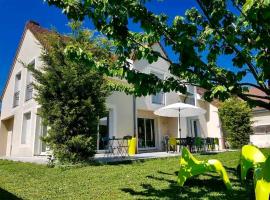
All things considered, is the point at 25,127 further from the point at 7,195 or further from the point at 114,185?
the point at 114,185

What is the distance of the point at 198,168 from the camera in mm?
6949

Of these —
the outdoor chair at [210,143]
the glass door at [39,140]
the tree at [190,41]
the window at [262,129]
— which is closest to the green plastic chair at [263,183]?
the tree at [190,41]

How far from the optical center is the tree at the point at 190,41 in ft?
15.3

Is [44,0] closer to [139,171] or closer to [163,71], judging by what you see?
[139,171]

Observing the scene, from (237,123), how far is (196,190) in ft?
54.1

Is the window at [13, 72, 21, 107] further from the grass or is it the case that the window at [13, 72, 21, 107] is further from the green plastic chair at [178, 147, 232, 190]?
the green plastic chair at [178, 147, 232, 190]

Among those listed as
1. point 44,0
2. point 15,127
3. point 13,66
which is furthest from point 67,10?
point 13,66

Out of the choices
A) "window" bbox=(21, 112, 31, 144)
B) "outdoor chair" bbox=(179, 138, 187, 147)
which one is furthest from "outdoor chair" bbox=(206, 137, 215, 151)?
"window" bbox=(21, 112, 31, 144)

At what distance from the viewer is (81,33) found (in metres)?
12.7

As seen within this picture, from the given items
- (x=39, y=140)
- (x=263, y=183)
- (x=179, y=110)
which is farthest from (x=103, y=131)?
(x=263, y=183)

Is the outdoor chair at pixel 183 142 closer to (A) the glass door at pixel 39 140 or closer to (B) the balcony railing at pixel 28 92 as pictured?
(A) the glass door at pixel 39 140

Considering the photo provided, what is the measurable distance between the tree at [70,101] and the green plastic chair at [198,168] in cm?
526

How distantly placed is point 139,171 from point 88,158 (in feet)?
11.1

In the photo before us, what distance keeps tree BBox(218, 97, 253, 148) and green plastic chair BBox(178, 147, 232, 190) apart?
15.7 metres
